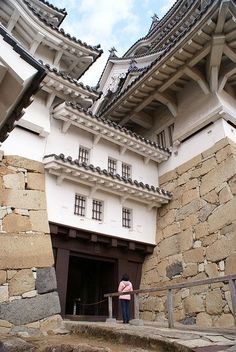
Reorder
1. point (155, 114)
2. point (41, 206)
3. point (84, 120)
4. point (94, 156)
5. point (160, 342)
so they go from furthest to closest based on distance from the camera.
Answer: point (155, 114) → point (94, 156) → point (84, 120) → point (41, 206) → point (160, 342)

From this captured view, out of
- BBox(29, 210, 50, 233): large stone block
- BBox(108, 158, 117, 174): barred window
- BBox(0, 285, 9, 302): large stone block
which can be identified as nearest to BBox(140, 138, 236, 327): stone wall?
BBox(108, 158, 117, 174): barred window

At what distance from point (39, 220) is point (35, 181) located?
47.1 inches

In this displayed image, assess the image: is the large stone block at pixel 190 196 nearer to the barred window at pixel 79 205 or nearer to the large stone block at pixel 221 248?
the large stone block at pixel 221 248

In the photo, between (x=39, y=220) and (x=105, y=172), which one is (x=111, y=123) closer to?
(x=105, y=172)

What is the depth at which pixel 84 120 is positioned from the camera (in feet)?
33.2

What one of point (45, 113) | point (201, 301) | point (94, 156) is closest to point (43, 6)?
point (45, 113)

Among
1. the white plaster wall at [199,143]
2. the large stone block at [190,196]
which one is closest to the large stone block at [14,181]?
the large stone block at [190,196]

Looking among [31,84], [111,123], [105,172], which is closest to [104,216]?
[105,172]

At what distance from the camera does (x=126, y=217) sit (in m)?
10.9

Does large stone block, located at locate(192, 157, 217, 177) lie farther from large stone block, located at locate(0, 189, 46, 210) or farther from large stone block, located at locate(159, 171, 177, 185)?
large stone block, located at locate(0, 189, 46, 210)

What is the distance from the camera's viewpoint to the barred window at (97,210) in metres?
9.97

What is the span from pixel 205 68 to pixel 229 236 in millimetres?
6460

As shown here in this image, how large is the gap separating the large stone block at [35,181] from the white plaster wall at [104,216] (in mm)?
205

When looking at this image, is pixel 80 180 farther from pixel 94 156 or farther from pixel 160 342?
pixel 160 342
